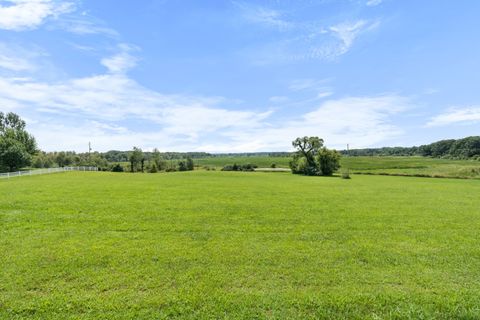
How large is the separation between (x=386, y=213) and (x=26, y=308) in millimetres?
14150

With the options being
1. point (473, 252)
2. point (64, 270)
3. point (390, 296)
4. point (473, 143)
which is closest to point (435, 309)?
point (390, 296)

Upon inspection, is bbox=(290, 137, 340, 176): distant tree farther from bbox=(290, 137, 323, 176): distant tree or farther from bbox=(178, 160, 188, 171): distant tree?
bbox=(178, 160, 188, 171): distant tree

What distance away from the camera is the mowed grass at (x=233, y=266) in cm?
443

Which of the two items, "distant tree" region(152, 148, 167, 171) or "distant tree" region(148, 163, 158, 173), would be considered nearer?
"distant tree" region(148, 163, 158, 173)

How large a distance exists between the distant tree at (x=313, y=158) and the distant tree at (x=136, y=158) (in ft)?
148

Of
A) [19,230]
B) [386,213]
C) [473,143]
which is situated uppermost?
[473,143]

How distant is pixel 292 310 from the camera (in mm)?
4395

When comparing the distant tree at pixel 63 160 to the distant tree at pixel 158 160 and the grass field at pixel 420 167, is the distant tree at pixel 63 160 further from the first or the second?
the grass field at pixel 420 167

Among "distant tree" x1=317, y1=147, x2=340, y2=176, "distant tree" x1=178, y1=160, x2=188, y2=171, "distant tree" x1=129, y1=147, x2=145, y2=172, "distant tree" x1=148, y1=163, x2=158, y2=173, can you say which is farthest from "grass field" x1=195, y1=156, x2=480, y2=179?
"distant tree" x1=129, y1=147, x2=145, y2=172

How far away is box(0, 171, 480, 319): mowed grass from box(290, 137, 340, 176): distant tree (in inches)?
1876

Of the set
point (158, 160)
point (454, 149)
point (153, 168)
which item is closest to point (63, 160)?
point (158, 160)

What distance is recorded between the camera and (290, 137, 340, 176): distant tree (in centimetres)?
5788

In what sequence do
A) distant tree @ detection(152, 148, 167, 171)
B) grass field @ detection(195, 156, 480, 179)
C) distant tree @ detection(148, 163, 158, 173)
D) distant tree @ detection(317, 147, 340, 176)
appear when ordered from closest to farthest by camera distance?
1. grass field @ detection(195, 156, 480, 179)
2. distant tree @ detection(317, 147, 340, 176)
3. distant tree @ detection(148, 163, 158, 173)
4. distant tree @ detection(152, 148, 167, 171)

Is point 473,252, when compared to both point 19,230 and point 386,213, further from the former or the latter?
point 19,230
